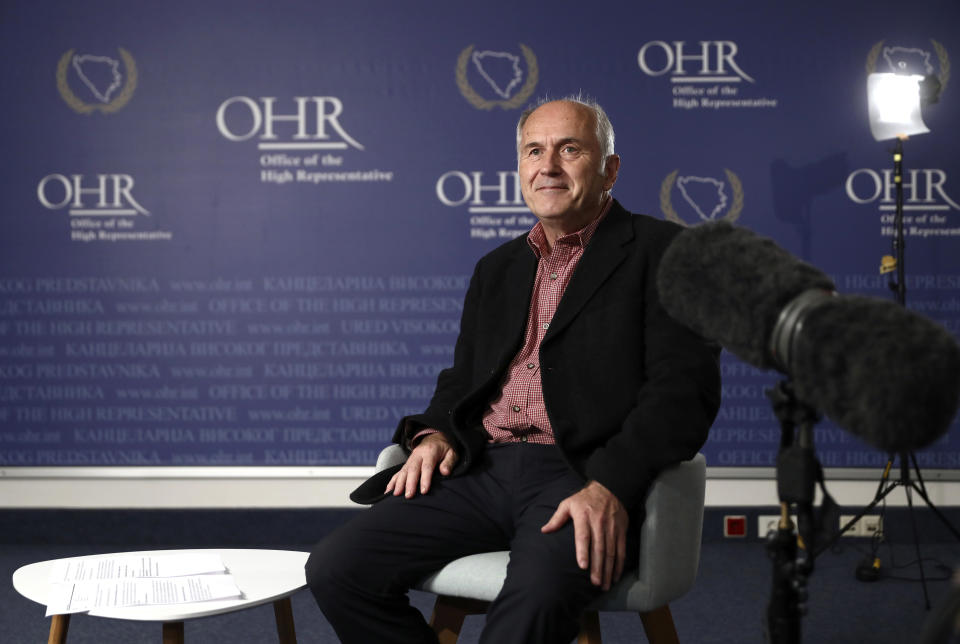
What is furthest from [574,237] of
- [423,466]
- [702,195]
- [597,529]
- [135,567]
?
[702,195]

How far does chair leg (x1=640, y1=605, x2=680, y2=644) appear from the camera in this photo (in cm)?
191

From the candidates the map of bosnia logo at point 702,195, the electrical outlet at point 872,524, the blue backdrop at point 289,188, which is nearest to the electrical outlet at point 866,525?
the electrical outlet at point 872,524

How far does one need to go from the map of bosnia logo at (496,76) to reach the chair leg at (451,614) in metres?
2.58

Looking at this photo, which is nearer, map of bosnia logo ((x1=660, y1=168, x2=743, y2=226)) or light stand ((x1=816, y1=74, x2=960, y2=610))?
light stand ((x1=816, y1=74, x2=960, y2=610))

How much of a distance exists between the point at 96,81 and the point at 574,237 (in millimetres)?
2750

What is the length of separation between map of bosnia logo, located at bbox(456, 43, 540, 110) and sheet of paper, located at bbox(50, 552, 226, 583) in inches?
102

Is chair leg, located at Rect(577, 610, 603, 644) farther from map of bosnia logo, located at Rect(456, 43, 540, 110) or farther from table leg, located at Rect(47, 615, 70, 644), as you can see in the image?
map of bosnia logo, located at Rect(456, 43, 540, 110)

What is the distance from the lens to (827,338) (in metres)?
0.83

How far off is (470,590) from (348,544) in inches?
10.9

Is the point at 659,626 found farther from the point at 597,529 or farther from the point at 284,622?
the point at 284,622

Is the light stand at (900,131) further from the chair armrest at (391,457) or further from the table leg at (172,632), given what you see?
the table leg at (172,632)

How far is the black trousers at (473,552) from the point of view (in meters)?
1.64

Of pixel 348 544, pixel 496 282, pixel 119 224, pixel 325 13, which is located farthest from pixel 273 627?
pixel 325 13

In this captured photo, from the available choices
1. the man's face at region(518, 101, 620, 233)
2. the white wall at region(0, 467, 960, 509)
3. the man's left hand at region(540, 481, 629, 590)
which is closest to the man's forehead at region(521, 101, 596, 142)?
the man's face at region(518, 101, 620, 233)
